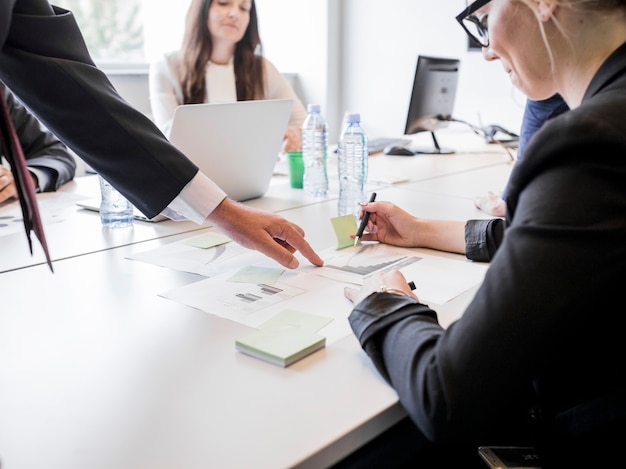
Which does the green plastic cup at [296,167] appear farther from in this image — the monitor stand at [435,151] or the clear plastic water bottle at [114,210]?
the monitor stand at [435,151]

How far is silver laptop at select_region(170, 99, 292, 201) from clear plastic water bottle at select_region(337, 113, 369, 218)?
0.69ft

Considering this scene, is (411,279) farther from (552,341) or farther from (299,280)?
(552,341)

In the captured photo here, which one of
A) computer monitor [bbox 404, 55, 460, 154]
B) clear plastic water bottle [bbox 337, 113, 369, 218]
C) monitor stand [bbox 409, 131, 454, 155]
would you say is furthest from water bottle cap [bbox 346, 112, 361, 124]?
monitor stand [bbox 409, 131, 454, 155]

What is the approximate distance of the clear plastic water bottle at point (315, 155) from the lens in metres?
1.95

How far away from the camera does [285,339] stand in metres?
0.86

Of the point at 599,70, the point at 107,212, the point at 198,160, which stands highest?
the point at 599,70

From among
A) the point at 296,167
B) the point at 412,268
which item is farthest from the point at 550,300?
the point at 296,167

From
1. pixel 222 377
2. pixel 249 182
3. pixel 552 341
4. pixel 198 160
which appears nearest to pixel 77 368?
pixel 222 377

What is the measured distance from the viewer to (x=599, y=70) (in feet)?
2.53

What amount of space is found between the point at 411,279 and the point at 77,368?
Result: 601 mm

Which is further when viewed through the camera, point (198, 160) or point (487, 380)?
point (198, 160)

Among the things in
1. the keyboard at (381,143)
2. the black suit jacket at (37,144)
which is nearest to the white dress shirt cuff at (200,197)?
the black suit jacket at (37,144)

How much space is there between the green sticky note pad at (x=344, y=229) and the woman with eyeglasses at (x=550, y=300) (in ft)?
1.60

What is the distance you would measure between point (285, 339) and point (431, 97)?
2259 mm
